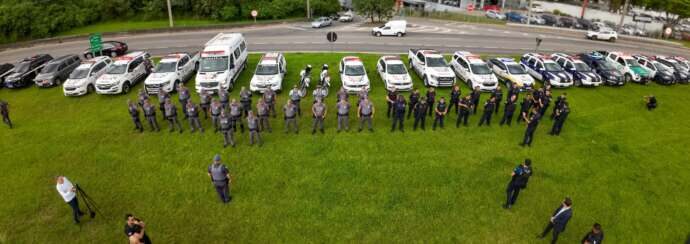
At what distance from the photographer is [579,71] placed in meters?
20.8

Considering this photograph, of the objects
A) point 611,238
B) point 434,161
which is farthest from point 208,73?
point 611,238

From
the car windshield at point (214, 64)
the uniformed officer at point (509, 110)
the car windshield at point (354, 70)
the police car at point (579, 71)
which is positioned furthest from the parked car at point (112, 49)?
the police car at point (579, 71)

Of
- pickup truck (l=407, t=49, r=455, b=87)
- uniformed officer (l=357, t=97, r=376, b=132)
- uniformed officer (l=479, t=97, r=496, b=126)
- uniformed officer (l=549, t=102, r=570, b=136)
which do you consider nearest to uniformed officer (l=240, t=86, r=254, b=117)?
uniformed officer (l=357, t=97, r=376, b=132)

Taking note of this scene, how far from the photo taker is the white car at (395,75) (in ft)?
61.1

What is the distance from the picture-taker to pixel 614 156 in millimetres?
13594

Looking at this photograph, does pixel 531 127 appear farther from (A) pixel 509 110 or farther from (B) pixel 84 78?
(B) pixel 84 78

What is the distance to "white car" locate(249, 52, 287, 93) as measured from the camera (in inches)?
709

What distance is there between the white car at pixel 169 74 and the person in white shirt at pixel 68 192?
8314 mm

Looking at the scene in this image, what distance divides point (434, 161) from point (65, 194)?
423 inches

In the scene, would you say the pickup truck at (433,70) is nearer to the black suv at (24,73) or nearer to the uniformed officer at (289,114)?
the uniformed officer at (289,114)

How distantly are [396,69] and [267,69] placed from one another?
6.66m

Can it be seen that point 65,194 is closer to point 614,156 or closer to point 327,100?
point 327,100

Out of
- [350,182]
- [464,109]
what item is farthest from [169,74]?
[464,109]

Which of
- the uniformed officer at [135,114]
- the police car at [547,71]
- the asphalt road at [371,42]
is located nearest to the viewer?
the uniformed officer at [135,114]
